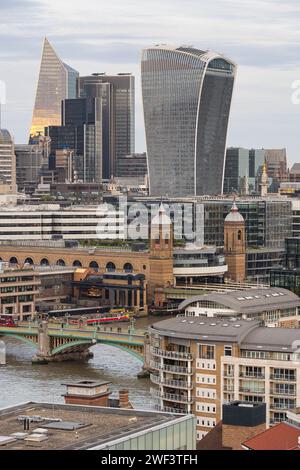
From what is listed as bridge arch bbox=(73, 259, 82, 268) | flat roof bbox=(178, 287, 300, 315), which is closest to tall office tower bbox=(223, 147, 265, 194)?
bridge arch bbox=(73, 259, 82, 268)

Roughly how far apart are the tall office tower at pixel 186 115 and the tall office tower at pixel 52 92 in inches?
2266

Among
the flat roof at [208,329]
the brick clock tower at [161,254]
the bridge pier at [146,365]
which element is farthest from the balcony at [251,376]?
the brick clock tower at [161,254]

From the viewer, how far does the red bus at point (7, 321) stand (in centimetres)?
5006

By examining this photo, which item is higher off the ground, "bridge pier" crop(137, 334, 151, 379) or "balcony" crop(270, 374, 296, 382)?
"balcony" crop(270, 374, 296, 382)

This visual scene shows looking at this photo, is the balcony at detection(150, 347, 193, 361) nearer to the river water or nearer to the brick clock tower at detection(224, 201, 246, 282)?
the river water

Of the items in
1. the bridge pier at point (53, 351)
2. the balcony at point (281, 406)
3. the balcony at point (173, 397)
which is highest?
the balcony at point (281, 406)

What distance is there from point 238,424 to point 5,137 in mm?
112336

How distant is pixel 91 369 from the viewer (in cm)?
4366

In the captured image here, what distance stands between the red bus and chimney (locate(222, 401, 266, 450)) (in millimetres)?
Result: 26031

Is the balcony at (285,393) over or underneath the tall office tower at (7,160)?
underneath

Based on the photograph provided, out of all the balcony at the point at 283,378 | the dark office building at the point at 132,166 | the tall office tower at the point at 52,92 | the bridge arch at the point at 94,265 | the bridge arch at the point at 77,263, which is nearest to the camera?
the balcony at the point at 283,378

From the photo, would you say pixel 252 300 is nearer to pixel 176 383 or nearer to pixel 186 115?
pixel 176 383

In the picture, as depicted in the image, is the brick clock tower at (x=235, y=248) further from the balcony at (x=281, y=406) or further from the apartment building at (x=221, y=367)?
the balcony at (x=281, y=406)

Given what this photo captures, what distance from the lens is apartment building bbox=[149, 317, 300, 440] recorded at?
102 ft
